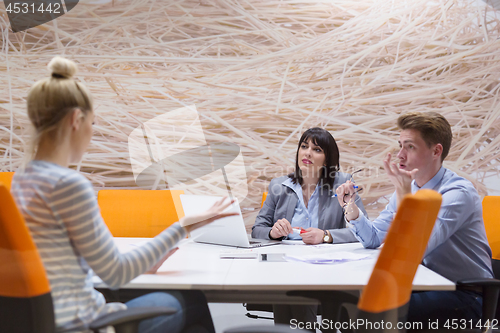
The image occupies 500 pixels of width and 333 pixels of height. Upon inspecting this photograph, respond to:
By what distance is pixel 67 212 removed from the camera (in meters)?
0.94

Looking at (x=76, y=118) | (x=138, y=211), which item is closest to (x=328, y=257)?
(x=76, y=118)

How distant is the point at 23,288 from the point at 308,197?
5.92 ft

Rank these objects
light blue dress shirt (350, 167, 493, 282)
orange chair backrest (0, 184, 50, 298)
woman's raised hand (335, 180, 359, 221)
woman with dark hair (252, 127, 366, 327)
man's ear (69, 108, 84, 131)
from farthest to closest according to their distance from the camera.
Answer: woman with dark hair (252, 127, 366, 327)
woman's raised hand (335, 180, 359, 221)
light blue dress shirt (350, 167, 493, 282)
man's ear (69, 108, 84, 131)
orange chair backrest (0, 184, 50, 298)

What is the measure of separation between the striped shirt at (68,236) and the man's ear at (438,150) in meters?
1.38

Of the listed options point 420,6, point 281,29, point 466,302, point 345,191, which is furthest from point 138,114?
point 466,302

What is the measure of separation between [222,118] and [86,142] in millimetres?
2391

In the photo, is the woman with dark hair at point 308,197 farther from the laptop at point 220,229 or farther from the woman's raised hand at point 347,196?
the laptop at point 220,229

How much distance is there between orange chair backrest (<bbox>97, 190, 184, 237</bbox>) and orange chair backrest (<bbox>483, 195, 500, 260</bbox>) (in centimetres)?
173

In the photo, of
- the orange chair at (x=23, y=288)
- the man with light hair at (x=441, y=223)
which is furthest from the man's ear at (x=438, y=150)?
the orange chair at (x=23, y=288)

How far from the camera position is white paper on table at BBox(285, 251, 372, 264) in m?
1.50

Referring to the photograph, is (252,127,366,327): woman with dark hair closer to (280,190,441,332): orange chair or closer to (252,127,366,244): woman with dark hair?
(252,127,366,244): woman with dark hair

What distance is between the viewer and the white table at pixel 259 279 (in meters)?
1.19

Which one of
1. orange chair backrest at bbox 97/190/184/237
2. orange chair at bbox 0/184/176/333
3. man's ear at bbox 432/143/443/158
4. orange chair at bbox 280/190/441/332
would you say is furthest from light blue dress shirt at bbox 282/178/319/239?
orange chair at bbox 0/184/176/333

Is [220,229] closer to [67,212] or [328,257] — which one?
[328,257]
